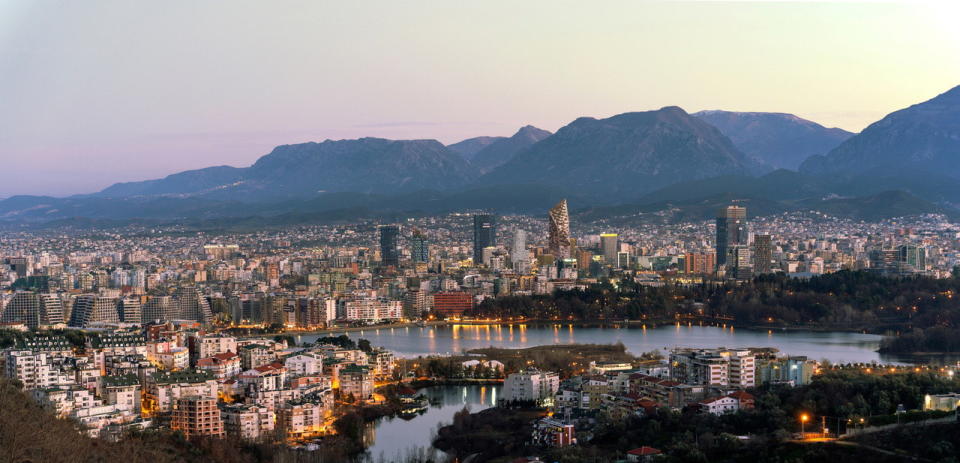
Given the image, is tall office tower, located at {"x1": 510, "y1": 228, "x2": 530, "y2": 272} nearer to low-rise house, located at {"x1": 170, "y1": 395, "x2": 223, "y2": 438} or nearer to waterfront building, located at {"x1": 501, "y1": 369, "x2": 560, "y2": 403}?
waterfront building, located at {"x1": 501, "y1": 369, "x2": 560, "y2": 403}

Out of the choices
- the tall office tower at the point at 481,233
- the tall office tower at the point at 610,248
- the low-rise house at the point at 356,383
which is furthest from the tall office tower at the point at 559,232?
the low-rise house at the point at 356,383

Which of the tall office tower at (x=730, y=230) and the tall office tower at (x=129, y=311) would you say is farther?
the tall office tower at (x=730, y=230)

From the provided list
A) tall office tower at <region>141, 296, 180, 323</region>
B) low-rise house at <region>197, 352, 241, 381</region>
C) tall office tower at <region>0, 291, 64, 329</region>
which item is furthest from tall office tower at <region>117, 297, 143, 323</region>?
low-rise house at <region>197, 352, 241, 381</region>

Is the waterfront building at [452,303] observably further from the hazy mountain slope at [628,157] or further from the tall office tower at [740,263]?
the hazy mountain slope at [628,157]

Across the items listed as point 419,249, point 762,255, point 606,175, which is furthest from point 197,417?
point 606,175

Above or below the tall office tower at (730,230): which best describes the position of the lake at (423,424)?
below
